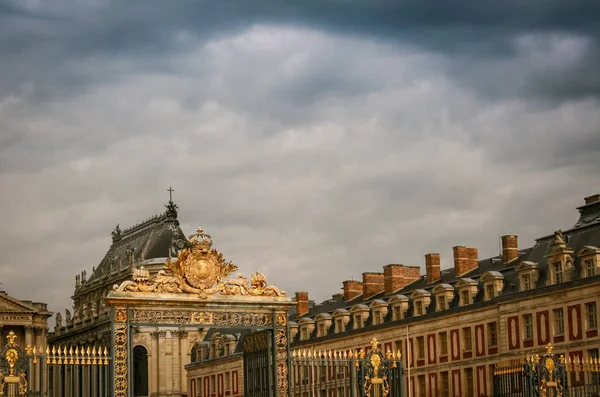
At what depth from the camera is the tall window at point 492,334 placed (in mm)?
64000

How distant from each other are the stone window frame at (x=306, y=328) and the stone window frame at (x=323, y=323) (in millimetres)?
958

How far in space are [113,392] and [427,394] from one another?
1601 inches

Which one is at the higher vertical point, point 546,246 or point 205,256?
point 546,246

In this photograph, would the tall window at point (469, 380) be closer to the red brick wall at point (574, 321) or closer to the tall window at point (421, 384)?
the tall window at point (421, 384)

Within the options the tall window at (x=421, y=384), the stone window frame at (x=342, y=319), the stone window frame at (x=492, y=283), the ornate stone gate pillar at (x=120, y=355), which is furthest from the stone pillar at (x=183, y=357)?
the ornate stone gate pillar at (x=120, y=355)

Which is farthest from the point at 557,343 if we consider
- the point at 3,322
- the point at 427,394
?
the point at 3,322

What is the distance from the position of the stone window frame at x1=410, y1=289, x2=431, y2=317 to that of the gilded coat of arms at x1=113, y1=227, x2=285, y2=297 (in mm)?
37501

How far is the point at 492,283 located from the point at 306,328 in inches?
681

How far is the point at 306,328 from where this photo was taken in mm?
78500

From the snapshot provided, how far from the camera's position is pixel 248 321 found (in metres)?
31.8

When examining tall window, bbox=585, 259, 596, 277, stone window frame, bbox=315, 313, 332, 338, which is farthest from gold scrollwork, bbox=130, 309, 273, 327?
stone window frame, bbox=315, 313, 332, 338

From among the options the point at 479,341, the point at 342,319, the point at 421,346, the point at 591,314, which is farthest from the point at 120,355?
the point at 342,319

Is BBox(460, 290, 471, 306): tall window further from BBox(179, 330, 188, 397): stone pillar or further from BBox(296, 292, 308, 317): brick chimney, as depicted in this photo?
BBox(179, 330, 188, 397): stone pillar

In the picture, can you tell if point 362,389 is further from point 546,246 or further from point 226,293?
point 546,246
